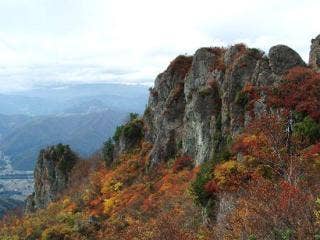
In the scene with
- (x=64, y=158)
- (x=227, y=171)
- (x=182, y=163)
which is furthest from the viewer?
(x=64, y=158)

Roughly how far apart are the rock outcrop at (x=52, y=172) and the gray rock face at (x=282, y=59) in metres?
70.8

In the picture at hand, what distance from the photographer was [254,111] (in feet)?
184

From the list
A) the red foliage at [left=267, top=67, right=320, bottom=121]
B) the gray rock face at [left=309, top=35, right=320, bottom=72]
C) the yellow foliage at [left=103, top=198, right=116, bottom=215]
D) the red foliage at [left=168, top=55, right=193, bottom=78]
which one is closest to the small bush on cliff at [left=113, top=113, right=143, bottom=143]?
the red foliage at [left=168, top=55, right=193, bottom=78]

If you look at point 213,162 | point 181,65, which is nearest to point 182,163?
point 181,65

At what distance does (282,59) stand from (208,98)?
39.8ft

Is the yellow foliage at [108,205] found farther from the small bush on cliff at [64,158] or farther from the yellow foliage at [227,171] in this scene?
the small bush on cliff at [64,158]

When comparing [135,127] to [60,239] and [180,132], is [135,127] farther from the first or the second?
[60,239]

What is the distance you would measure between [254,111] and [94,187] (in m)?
39.0

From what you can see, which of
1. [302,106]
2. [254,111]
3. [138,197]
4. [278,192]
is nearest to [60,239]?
[138,197]

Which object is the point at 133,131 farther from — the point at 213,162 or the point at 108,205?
the point at 213,162

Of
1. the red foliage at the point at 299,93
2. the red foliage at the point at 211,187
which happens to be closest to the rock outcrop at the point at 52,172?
the red foliage at the point at 299,93

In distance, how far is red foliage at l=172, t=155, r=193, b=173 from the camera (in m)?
70.1

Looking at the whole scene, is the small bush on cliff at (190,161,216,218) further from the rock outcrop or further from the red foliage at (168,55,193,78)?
the rock outcrop

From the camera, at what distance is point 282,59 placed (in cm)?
6181
